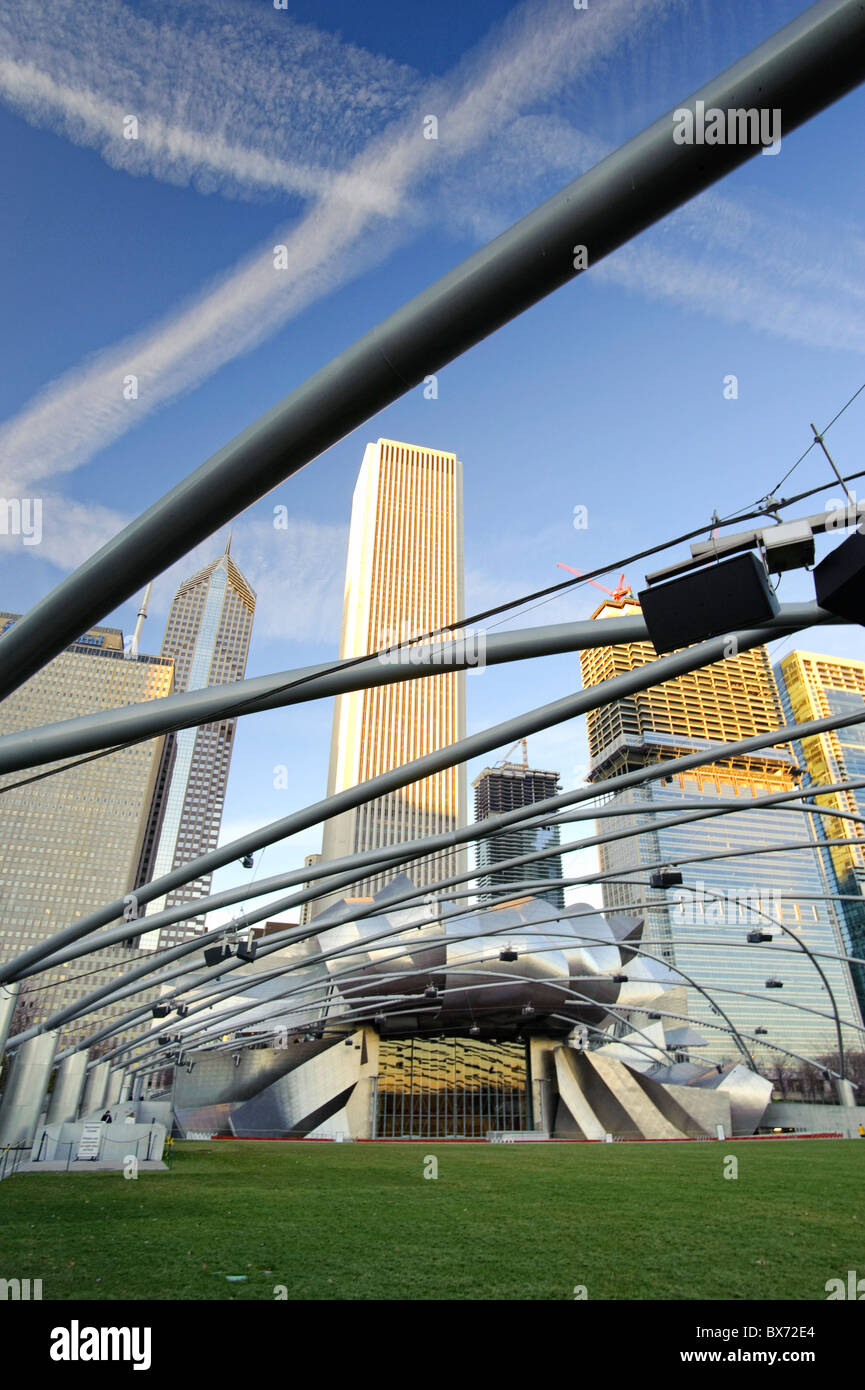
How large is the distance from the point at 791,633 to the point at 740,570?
4412mm

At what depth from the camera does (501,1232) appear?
35.1 ft

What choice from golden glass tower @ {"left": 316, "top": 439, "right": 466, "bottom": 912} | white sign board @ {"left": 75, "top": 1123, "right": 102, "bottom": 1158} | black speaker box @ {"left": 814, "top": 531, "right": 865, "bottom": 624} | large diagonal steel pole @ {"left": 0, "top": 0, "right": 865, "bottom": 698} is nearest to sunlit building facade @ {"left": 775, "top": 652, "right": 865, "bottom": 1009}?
golden glass tower @ {"left": 316, "top": 439, "right": 466, "bottom": 912}

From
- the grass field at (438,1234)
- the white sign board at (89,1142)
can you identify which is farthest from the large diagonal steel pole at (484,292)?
the white sign board at (89,1142)

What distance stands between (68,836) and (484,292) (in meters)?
171

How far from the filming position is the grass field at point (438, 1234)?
25.6ft

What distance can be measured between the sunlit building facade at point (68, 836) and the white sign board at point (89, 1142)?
130m

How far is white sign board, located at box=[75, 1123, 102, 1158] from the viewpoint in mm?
22797

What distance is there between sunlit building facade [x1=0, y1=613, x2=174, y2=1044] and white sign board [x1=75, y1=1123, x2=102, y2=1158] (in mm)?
130281

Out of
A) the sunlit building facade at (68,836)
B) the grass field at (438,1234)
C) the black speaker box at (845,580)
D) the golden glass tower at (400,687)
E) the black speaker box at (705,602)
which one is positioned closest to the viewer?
the black speaker box at (845,580)

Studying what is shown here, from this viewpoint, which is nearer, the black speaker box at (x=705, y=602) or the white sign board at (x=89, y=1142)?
the black speaker box at (x=705, y=602)

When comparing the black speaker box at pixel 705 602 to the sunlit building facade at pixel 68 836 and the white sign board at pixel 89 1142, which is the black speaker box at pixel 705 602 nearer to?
the white sign board at pixel 89 1142

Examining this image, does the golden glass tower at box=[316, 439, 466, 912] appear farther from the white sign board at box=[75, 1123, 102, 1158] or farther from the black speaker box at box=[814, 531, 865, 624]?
the black speaker box at box=[814, 531, 865, 624]
